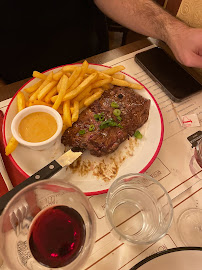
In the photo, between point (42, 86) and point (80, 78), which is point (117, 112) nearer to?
point (80, 78)

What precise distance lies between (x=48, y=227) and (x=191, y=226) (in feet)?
2.94

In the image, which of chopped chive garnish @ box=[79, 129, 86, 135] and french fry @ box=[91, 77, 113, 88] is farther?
french fry @ box=[91, 77, 113, 88]

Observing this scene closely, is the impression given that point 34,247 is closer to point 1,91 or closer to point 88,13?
point 1,91

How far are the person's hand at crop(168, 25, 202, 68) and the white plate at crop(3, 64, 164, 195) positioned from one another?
615mm

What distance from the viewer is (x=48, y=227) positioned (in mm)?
1264

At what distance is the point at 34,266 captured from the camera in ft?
3.84

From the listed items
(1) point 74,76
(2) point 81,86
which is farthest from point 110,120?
(1) point 74,76

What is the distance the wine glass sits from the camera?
1514 mm

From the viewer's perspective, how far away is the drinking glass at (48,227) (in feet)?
3.79

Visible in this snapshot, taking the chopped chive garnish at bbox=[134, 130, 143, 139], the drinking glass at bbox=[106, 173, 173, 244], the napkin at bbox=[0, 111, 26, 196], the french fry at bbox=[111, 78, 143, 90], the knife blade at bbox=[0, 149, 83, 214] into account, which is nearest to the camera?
the knife blade at bbox=[0, 149, 83, 214]

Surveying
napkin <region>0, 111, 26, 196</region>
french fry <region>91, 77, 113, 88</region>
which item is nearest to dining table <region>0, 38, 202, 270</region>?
napkin <region>0, 111, 26, 196</region>

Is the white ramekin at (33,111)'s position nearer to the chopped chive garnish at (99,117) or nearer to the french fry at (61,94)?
the french fry at (61,94)

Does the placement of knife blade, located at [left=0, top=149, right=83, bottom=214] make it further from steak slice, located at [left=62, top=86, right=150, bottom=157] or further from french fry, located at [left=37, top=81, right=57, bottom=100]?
french fry, located at [left=37, top=81, right=57, bottom=100]

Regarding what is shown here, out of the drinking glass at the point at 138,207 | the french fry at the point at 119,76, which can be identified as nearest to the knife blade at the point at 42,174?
the drinking glass at the point at 138,207
